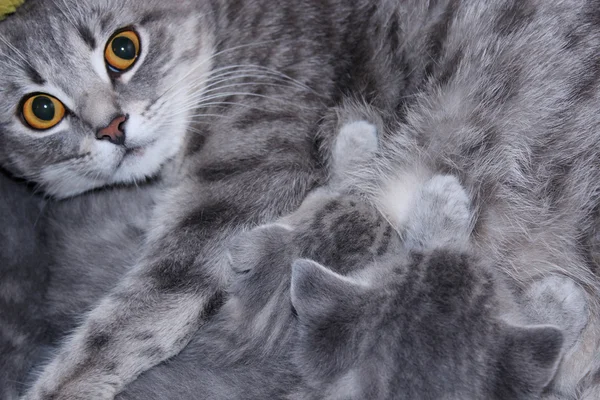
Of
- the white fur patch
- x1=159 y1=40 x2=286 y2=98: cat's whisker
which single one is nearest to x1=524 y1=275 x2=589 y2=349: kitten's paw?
the white fur patch

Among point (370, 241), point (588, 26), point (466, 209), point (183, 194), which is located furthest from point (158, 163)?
point (588, 26)

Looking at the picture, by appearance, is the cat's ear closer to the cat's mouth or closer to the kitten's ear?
→ the kitten's ear

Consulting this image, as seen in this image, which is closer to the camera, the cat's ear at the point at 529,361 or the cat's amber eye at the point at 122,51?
the cat's ear at the point at 529,361

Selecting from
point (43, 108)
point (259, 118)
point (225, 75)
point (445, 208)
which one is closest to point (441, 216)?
point (445, 208)

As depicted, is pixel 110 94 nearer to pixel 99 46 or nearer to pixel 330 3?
pixel 99 46

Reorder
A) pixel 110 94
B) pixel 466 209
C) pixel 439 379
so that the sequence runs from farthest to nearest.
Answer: pixel 110 94 < pixel 466 209 < pixel 439 379

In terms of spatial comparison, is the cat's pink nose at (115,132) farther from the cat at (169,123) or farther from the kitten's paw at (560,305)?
the kitten's paw at (560,305)

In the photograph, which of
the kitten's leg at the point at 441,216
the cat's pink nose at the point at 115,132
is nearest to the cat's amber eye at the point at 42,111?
the cat's pink nose at the point at 115,132
